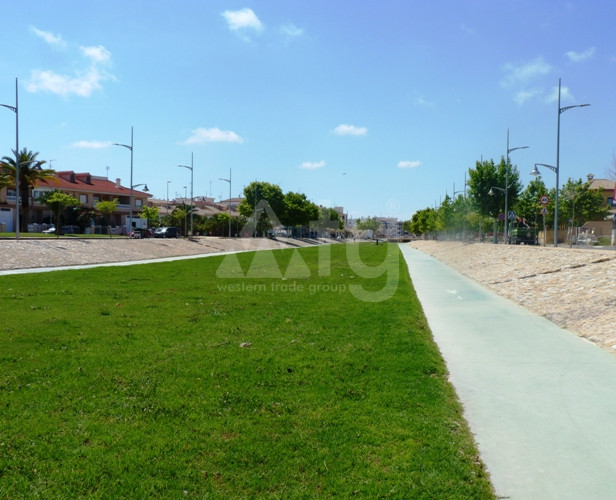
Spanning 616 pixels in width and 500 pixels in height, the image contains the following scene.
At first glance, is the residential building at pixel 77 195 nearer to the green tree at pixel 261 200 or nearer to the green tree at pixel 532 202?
the green tree at pixel 261 200

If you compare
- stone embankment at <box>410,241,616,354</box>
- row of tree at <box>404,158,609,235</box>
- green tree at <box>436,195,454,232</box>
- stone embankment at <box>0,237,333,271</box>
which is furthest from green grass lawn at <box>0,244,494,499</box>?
green tree at <box>436,195,454,232</box>

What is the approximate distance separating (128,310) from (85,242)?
25.1 meters

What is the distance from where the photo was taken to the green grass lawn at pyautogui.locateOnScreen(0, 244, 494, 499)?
384 cm

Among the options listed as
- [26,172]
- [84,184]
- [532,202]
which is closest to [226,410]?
[26,172]

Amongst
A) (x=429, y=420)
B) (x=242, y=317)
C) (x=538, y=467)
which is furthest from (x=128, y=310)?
(x=538, y=467)

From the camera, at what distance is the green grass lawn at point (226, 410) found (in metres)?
3.84

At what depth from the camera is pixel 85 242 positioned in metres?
34.2

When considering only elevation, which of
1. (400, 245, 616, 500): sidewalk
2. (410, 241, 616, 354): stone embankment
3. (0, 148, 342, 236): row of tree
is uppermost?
(0, 148, 342, 236): row of tree

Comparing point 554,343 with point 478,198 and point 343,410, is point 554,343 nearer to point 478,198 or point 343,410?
point 343,410

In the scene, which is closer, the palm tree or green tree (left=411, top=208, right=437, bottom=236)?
the palm tree

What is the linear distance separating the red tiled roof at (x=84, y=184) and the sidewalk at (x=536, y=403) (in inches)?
2828

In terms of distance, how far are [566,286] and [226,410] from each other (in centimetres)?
1370

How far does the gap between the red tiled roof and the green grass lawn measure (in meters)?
68.5

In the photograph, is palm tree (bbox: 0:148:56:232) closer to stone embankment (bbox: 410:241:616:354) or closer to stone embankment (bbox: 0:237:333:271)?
stone embankment (bbox: 0:237:333:271)
